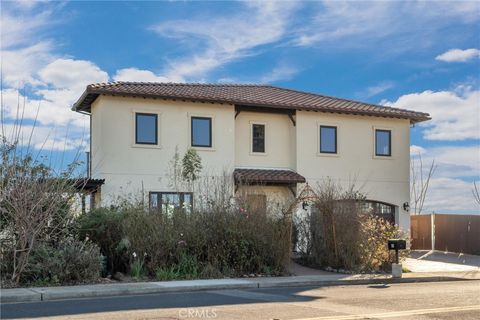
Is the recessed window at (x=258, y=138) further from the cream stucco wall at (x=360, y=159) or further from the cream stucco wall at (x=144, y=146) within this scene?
the cream stucco wall at (x=360, y=159)

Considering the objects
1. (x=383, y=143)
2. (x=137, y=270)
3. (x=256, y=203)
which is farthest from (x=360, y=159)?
(x=137, y=270)

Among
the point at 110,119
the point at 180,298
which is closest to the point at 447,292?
the point at 180,298

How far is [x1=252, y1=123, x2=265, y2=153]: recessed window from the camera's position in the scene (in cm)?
2905

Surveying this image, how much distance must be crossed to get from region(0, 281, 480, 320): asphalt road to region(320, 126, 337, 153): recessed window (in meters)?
14.6

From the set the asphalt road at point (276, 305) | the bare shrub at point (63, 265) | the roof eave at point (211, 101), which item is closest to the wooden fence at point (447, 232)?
the roof eave at point (211, 101)

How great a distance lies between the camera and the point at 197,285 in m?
15.8

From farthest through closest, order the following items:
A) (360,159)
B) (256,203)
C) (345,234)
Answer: (360,159) < (345,234) < (256,203)

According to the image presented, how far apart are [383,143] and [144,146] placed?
12264 mm

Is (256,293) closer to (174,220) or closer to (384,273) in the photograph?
(174,220)

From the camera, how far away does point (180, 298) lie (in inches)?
538

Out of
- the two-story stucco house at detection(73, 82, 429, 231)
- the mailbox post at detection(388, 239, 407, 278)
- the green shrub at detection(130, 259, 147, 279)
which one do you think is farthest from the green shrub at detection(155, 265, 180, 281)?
the two-story stucco house at detection(73, 82, 429, 231)

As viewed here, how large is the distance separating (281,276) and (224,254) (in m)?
1.82

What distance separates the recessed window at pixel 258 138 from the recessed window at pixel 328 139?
2.94m

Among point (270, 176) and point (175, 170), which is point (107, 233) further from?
point (270, 176)
